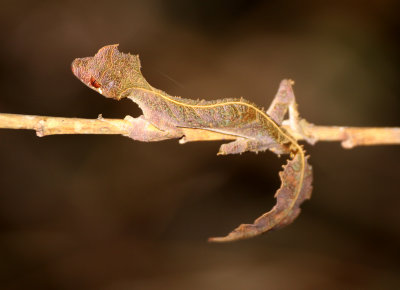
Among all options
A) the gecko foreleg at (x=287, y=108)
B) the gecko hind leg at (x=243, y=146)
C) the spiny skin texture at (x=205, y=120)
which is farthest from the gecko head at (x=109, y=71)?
the gecko foreleg at (x=287, y=108)

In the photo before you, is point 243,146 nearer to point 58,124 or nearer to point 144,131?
point 144,131

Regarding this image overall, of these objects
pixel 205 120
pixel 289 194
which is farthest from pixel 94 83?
pixel 289 194

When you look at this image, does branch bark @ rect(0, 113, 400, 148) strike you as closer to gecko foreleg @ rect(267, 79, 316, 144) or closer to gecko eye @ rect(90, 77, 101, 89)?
gecko foreleg @ rect(267, 79, 316, 144)

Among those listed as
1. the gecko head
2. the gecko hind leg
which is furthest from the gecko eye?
the gecko hind leg

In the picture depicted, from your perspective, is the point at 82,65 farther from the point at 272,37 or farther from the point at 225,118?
the point at 272,37

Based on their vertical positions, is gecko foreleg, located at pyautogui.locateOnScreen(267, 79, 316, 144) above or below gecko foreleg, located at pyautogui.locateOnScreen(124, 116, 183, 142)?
above

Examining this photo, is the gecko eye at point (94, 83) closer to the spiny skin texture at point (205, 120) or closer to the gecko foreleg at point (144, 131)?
the spiny skin texture at point (205, 120)

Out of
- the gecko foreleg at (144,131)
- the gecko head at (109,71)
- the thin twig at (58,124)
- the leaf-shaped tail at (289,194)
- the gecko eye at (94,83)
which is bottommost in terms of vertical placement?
the leaf-shaped tail at (289,194)
